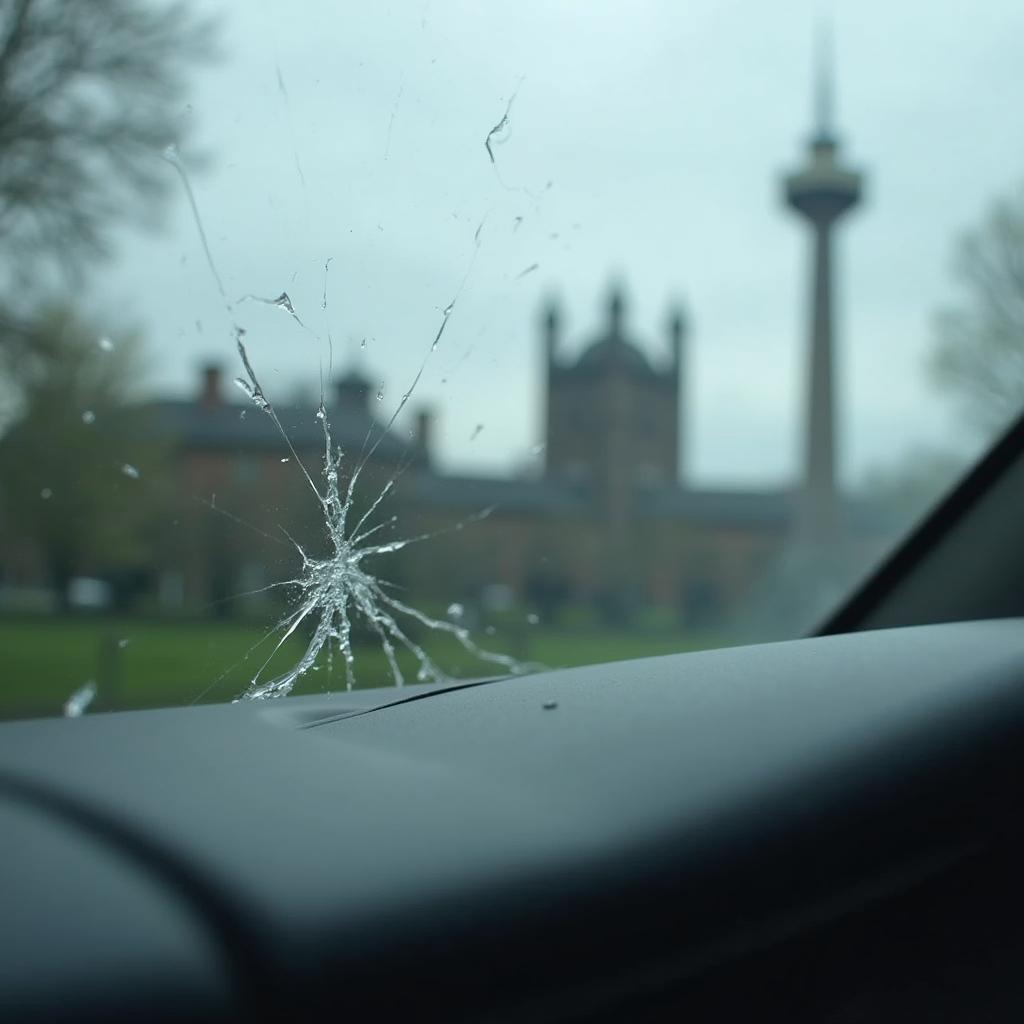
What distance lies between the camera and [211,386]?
1.43 metres

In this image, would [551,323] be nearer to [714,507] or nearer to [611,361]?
[611,361]

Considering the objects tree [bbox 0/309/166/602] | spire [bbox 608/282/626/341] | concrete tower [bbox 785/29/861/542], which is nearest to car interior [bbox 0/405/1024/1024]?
tree [bbox 0/309/166/602]

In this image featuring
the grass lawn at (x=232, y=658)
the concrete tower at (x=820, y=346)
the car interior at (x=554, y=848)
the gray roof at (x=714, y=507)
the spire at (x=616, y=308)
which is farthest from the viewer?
the concrete tower at (x=820, y=346)

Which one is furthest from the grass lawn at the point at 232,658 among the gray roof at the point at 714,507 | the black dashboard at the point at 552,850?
the gray roof at the point at 714,507

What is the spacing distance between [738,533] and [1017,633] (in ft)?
41.3

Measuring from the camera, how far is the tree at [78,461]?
5.73 ft

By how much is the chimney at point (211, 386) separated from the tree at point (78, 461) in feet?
0.41

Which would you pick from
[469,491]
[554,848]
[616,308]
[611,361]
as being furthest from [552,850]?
[611,361]

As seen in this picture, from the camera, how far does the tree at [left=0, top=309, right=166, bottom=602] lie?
1.75 m

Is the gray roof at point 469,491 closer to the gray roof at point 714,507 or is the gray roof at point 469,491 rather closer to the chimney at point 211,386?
the chimney at point 211,386

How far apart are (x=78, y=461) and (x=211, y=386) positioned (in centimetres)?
45

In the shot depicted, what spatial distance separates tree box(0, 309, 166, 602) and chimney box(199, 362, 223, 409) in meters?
0.13

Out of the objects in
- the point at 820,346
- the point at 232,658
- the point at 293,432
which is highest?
the point at 820,346

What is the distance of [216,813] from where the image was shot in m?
0.79
